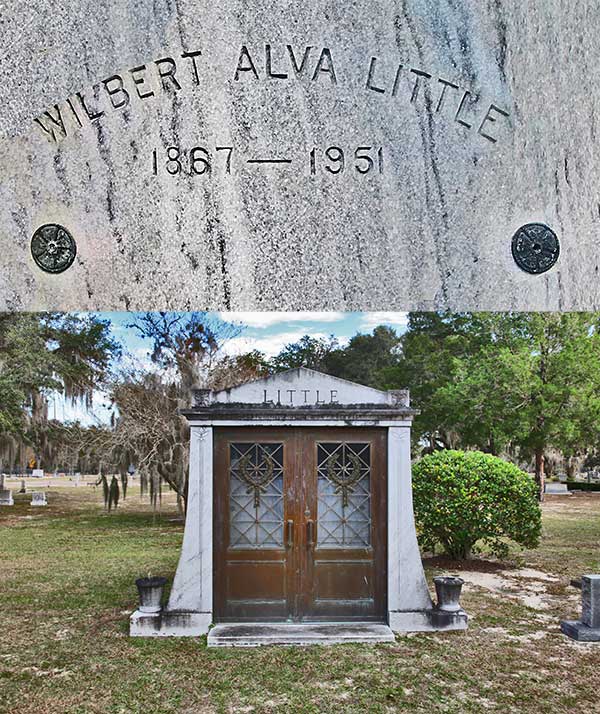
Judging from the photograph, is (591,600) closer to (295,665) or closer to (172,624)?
(295,665)

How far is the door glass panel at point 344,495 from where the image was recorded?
575 centimetres

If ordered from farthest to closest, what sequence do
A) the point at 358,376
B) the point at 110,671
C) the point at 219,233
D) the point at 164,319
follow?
the point at 358,376 < the point at 164,319 < the point at 110,671 < the point at 219,233

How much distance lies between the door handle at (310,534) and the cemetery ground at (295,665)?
80cm

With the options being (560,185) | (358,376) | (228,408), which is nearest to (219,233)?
(560,185)

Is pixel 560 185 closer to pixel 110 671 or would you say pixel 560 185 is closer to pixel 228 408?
pixel 228 408

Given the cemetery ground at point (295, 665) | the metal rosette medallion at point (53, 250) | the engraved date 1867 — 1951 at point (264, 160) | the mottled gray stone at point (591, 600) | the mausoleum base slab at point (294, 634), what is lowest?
the cemetery ground at point (295, 665)

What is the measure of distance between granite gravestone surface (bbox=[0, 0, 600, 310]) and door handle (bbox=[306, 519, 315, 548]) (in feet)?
15.6

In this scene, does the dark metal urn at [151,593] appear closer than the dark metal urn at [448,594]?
Yes

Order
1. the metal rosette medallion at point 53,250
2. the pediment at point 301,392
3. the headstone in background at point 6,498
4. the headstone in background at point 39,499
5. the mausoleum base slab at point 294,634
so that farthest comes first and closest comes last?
the headstone in background at point 39,499 < the headstone in background at point 6,498 < the pediment at point 301,392 < the mausoleum base slab at point 294,634 < the metal rosette medallion at point 53,250

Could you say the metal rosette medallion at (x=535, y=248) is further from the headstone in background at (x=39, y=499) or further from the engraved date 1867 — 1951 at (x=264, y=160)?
the headstone in background at (x=39, y=499)

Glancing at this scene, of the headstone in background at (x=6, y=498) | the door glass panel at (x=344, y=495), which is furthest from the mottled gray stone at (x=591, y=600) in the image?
the headstone in background at (x=6, y=498)

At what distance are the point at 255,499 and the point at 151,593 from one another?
1.13 meters

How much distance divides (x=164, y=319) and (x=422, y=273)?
1211cm

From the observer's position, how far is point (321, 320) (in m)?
18.8
